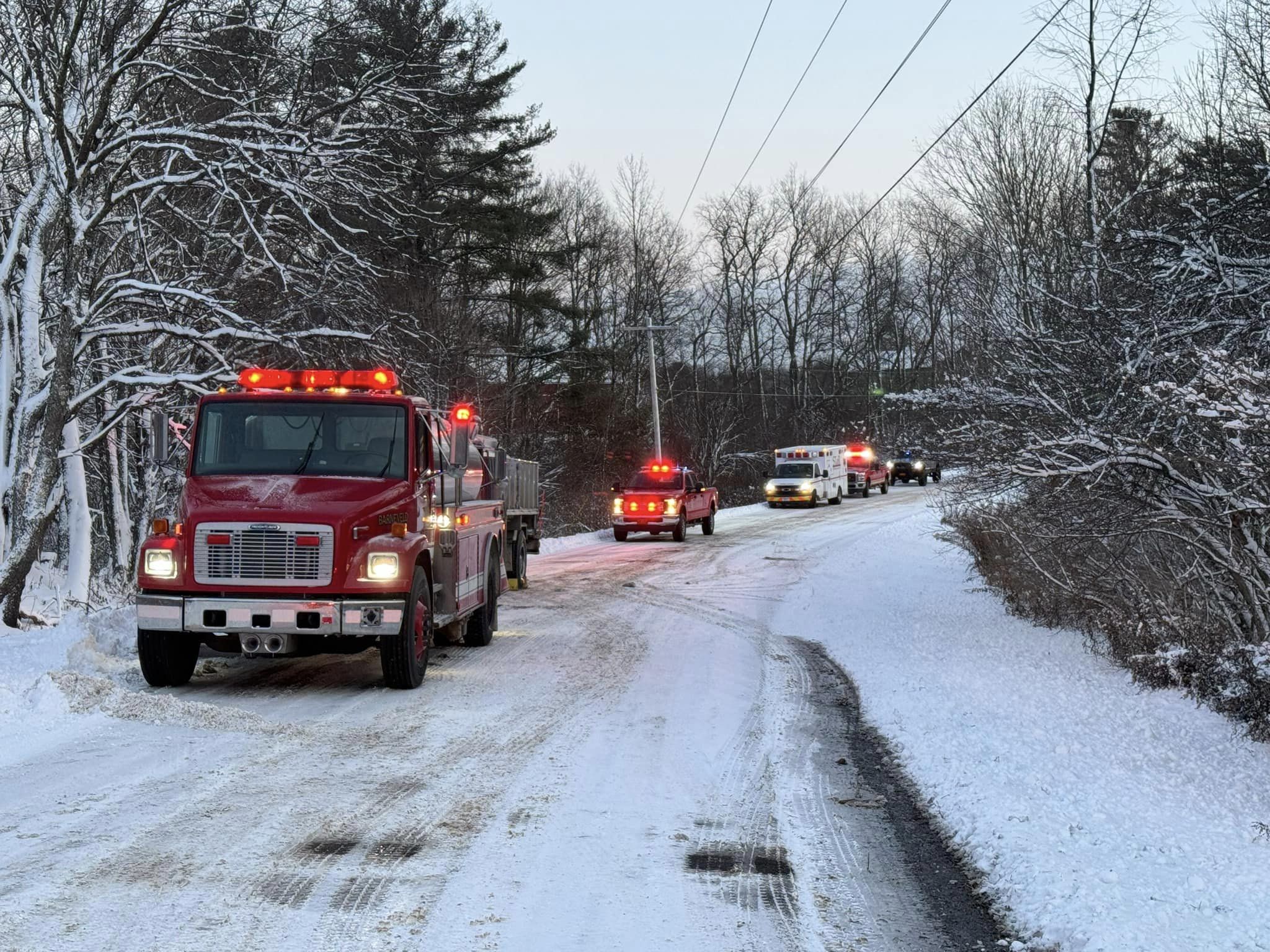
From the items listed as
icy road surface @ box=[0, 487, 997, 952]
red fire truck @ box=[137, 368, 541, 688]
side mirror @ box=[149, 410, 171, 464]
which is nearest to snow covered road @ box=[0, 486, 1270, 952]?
icy road surface @ box=[0, 487, 997, 952]

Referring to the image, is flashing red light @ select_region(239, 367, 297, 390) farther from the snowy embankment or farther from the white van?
the white van

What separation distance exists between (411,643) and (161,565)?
209 cm

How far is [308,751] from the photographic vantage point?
24.8ft

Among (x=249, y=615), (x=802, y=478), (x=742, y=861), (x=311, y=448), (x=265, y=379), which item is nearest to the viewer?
(x=742, y=861)

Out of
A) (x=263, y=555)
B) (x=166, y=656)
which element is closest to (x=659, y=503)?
(x=166, y=656)

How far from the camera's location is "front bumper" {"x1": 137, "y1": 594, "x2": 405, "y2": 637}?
30.2 feet

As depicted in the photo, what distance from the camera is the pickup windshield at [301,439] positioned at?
10.1 meters

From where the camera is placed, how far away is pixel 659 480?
3105cm

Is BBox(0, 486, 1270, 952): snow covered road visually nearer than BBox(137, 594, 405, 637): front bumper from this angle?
Yes

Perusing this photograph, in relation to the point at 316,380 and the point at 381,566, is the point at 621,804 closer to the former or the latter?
the point at 381,566

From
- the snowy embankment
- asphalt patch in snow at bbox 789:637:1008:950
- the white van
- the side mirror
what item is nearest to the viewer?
the snowy embankment

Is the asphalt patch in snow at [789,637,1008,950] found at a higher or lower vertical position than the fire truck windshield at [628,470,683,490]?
lower

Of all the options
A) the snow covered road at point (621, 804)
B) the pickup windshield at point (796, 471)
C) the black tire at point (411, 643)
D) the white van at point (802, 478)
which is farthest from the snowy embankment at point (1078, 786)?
the pickup windshield at point (796, 471)

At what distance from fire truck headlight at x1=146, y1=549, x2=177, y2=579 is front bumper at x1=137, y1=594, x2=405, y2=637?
0.18 metres
